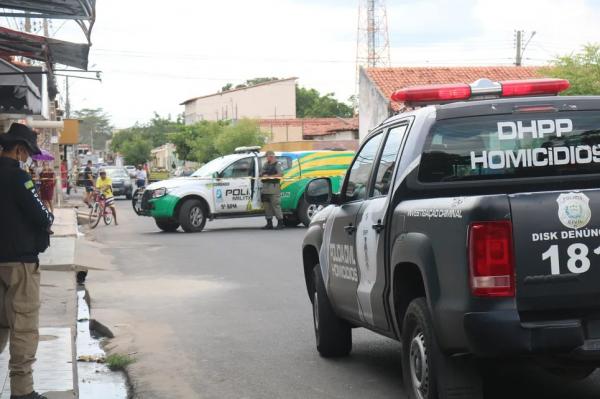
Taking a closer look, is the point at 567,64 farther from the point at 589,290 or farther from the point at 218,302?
the point at 589,290

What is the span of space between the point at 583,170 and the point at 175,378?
3.83m

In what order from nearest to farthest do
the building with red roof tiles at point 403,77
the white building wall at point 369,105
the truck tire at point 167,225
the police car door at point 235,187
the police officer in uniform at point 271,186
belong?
the police officer in uniform at point 271,186 < the police car door at point 235,187 < the truck tire at point 167,225 < the white building wall at point 369,105 < the building with red roof tiles at point 403,77

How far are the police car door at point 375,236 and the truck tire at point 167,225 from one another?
17.7 metres

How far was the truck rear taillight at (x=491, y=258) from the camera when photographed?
5277 mm

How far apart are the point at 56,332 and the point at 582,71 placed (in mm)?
28176

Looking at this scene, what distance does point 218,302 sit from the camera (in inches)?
499

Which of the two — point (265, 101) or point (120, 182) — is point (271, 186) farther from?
point (265, 101)

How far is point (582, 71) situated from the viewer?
34.6 m

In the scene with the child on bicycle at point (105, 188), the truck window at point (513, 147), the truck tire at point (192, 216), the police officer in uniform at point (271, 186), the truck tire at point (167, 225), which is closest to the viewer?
the truck window at point (513, 147)

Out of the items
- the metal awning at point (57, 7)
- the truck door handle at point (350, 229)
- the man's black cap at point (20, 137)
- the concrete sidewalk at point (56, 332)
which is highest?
the metal awning at point (57, 7)

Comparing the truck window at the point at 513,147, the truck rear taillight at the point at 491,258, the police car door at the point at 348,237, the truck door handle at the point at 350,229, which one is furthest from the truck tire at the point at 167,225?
the truck rear taillight at the point at 491,258

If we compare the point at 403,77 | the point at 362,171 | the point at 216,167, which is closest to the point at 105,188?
the point at 216,167

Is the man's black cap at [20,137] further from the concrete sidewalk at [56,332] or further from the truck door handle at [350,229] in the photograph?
the truck door handle at [350,229]

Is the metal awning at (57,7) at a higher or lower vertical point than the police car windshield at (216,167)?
higher
